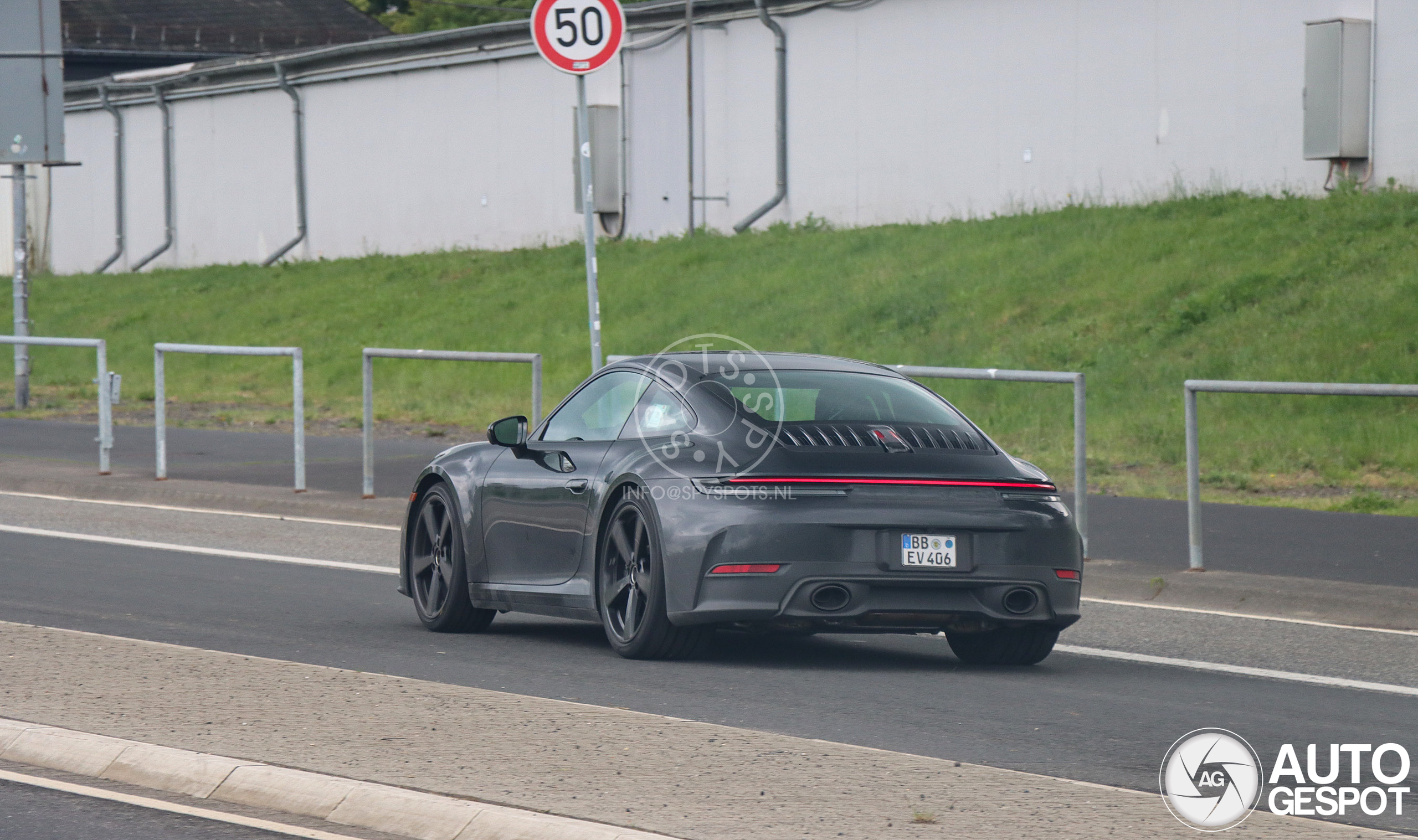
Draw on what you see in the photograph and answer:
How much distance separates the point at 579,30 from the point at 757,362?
5.61 meters

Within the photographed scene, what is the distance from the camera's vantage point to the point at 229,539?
1443cm

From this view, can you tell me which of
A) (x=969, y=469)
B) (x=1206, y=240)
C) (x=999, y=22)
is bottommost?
(x=969, y=469)

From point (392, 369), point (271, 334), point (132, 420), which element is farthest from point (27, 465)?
point (271, 334)

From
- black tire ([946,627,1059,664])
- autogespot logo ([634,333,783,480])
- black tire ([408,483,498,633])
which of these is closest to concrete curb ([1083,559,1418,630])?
black tire ([946,627,1059,664])

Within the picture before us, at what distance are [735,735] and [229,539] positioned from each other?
8.25 m

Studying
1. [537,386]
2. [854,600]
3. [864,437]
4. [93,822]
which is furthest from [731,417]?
[537,386]

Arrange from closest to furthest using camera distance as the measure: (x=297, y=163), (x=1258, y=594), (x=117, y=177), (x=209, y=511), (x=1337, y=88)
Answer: (x=1258, y=594) → (x=209, y=511) → (x=1337, y=88) → (x=297, y=163) → (x=117, y=177)

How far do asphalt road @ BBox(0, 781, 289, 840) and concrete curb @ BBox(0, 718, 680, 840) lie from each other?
8.2 inches

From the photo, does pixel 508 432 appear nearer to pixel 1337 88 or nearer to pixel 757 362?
pixel 757 362

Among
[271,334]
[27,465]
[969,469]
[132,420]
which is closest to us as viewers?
[969,469]

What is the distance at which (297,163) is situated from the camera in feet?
149

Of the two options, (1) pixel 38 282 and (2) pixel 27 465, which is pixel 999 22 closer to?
(2) pixel 27 465

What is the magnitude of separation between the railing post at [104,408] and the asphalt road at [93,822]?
40.0 feet

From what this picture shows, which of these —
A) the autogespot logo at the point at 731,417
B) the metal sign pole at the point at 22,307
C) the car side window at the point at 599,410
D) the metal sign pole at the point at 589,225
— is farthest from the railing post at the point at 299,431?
the metal sign pole at the point at 22,307
